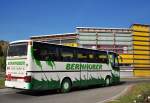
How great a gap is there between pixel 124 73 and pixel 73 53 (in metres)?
24.4

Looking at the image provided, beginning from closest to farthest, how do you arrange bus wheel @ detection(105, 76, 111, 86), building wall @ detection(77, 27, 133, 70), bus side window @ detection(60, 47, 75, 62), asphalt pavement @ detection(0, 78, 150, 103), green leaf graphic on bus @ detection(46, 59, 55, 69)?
asphalt pavement @ detection(0, 78, 150, 103) < green leaf graphic on bus @ detection(46, 59, 55, 69) < bus side window @ detection(60, 47, 75, 62) < bus wheel @ detection(105, 76, 111, 86) < building wall @ detection(77, 27, 133, 70)

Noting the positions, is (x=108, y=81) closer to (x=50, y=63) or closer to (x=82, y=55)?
(x=82, y=55)

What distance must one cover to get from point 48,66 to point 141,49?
29.8 m

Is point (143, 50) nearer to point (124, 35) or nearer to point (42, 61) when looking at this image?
point (124, 35)

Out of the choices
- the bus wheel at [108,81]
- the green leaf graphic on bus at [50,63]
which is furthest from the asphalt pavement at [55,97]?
the bus wheel at [108,81]

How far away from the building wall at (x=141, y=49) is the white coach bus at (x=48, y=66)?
22528 mm

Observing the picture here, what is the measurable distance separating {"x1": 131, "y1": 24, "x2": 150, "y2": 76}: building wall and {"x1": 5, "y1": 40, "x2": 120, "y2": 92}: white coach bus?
22.5m

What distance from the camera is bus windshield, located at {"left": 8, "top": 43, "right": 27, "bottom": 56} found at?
57.7 ft

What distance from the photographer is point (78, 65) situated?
832 inches

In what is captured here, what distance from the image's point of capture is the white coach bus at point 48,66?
679 inches

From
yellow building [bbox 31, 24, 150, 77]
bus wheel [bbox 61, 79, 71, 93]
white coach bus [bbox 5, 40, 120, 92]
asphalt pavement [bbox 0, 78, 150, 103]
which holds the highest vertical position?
yellow building [bbox 31, 24, 150, 77]

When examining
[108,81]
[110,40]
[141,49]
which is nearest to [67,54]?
[108,81]

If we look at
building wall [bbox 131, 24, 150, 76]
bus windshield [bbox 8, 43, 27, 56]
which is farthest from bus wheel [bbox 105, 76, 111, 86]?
building wall [bbox 131, 24, 150, 76]

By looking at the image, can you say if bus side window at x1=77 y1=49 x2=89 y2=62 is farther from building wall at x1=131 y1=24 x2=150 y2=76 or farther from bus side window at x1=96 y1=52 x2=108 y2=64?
building wall at x1=131 y1=24 x2=150 y2=76
